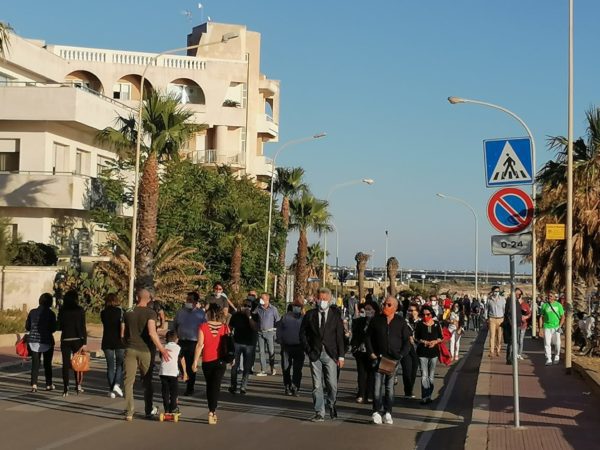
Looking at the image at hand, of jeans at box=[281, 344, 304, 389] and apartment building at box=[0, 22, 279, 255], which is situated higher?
apartment building at box=[0, 22, 279, 255]

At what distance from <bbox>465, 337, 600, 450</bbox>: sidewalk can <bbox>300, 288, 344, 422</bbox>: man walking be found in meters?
2.03

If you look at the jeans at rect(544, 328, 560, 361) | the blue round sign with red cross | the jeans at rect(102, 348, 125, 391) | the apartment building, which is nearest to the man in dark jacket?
the blue round sign with red cross

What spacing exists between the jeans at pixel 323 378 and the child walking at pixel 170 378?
187 centimetres

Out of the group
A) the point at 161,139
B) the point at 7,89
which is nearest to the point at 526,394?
the point at 161,139

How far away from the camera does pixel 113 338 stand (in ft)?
56.6

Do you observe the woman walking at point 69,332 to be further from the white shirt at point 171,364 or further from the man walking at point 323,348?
the man walking at point 323,348

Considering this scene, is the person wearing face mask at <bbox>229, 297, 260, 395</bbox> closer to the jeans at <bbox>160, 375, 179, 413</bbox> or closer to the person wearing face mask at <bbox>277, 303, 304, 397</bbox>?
the person wearing face mask at <bbox>277, 303, 304, 397</bbox>

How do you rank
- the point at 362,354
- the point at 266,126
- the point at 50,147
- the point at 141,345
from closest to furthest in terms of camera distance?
the point at 141,345, the point at 362,354, the point at 50,147, the point at 266,126

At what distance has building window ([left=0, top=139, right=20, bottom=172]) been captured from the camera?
145ft

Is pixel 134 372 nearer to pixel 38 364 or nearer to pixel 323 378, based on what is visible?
pixel 323 378

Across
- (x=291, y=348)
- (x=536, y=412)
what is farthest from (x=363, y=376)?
(x=536, y=412)

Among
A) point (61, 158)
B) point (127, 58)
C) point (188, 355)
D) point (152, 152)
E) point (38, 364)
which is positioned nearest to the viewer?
point (38, 364)

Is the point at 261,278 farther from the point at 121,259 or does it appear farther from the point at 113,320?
the point at 113,320

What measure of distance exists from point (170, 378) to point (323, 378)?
2282 millimetres
